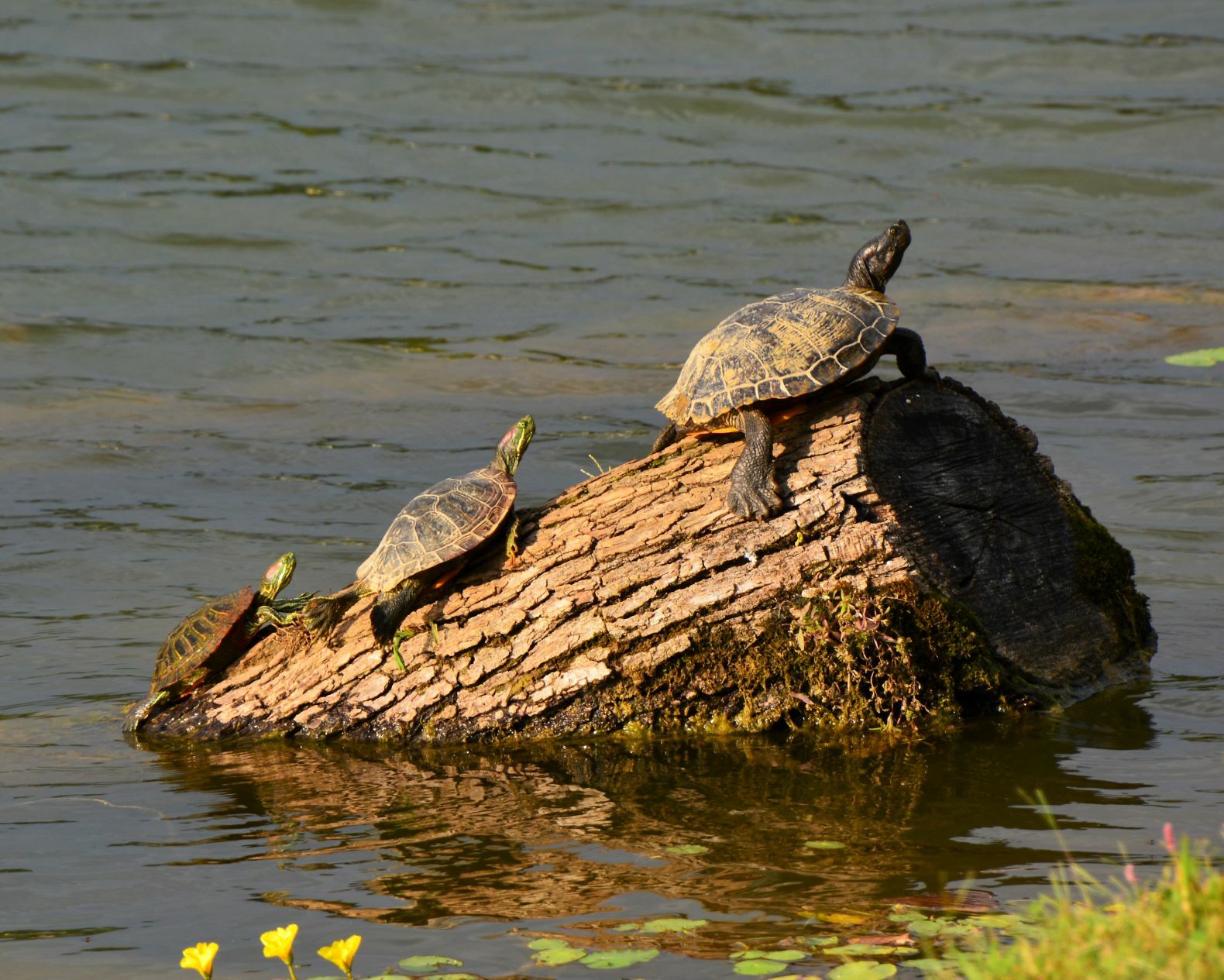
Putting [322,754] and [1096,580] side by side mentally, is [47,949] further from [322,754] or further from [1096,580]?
[1096,580]

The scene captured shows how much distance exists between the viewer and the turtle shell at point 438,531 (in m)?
5.40

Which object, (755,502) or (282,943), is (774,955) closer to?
(282,943)

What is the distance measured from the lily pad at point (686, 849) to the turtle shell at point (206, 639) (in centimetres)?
204

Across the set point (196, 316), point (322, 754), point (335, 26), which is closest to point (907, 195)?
point (196, 316)

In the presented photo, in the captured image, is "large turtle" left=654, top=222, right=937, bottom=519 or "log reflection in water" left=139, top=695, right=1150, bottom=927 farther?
"large turtle" left=654, top=222, right=937, bottom=519

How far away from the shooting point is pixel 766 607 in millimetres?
5293

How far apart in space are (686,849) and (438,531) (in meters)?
1.53

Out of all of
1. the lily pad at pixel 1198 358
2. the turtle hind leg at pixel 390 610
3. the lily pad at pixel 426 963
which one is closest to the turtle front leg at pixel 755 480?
the turtle hind leg at pixel 390 610

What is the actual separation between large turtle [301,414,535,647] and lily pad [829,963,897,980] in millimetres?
2278

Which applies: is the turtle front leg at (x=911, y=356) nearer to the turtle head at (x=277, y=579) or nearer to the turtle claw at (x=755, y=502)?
the turtle claw at (x=755, y=502)

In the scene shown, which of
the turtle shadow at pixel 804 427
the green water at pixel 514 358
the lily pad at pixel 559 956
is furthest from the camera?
the turtle shadow at pixel 804 427

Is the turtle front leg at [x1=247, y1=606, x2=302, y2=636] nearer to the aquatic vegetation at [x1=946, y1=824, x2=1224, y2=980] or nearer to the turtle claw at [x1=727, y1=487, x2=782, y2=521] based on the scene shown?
the turtle claw at [x1=727, y1=487, x2=782, y2=521]

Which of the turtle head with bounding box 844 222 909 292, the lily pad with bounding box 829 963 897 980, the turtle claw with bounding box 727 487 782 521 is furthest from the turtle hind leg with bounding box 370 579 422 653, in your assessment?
the lily pad with bounding box 829 963 897 980

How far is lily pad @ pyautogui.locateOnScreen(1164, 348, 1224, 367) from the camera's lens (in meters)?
11.4
